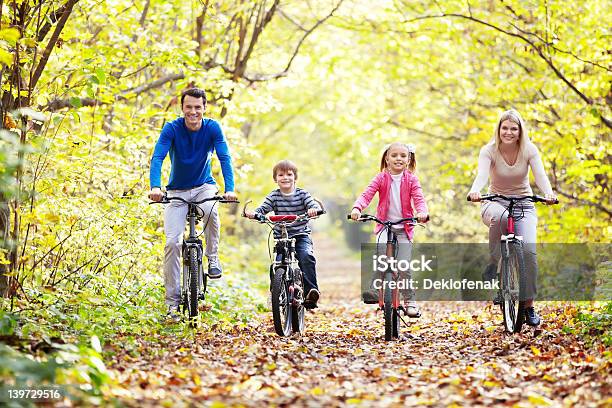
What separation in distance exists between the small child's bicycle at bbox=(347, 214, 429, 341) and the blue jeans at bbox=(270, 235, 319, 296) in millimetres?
750

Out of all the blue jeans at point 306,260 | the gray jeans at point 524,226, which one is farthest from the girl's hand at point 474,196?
the blue jeans at point 306,260

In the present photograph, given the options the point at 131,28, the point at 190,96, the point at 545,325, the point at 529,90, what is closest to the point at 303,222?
the point at 190,96

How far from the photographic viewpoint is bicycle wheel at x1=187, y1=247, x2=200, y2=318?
7.79m

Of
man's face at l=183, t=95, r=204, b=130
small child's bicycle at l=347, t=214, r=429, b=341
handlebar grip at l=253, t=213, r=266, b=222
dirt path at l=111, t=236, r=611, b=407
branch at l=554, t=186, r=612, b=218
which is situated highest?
man's face at l=183, t=95, r=204, b=130

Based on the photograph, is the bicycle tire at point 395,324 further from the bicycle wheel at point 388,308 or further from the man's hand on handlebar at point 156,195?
the man's hand on handlebar at point 156,195

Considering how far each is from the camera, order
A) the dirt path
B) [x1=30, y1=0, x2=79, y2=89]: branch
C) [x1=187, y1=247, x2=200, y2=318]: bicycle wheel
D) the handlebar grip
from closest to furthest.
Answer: the dirt path
[x1=30, y1=0, x2=79, y2=89]: branch
[x1=187, y1=247, x2=200, y2=318]: bicycle wheel
the handlebar grip

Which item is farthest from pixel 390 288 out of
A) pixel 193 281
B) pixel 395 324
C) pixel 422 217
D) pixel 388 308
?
pixel 193 281

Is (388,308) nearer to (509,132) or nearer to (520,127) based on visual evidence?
(509,132)

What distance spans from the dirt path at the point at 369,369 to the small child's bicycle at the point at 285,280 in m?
0.22

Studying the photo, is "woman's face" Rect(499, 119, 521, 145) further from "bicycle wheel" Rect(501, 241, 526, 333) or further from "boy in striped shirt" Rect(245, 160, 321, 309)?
"boy in striped shirt" Rect(245, 160, 321, 309)

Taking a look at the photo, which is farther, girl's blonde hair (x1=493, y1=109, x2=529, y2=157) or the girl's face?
the girl's face

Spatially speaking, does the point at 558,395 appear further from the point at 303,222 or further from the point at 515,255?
the point at 303,222

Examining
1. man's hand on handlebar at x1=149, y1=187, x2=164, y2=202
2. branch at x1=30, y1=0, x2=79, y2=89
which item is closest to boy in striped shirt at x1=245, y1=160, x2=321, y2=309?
man's hand on handlebar at x1=149, y1=187, x2=164, y2=202

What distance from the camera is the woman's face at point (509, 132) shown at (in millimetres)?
8078
